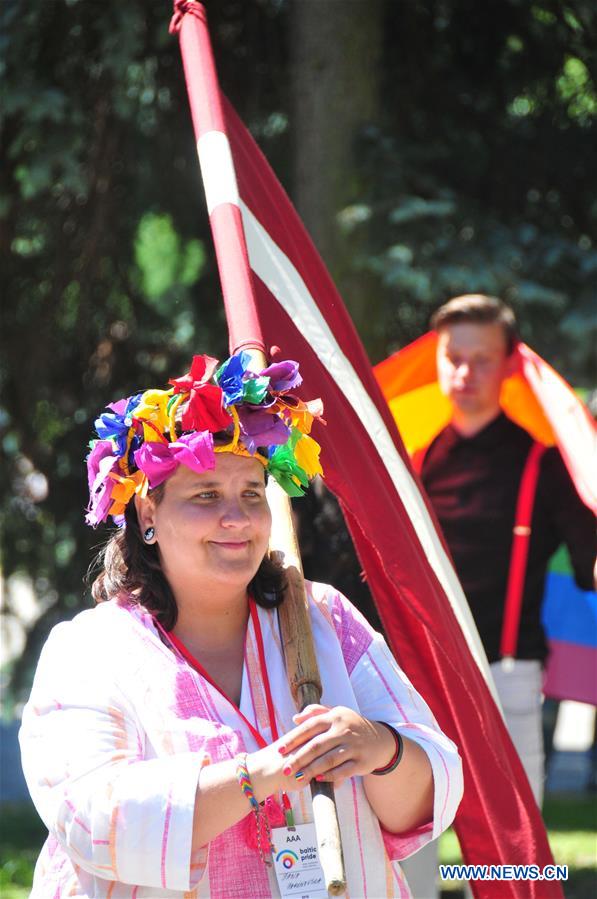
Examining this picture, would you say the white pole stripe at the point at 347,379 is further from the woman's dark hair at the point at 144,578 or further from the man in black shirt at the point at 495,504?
the man in black shirt at the point at 495,504

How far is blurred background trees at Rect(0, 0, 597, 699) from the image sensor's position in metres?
5.43

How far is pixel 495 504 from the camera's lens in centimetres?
412

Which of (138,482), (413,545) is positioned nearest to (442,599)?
(413,545)

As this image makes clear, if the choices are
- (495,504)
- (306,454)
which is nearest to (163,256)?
(495,504)

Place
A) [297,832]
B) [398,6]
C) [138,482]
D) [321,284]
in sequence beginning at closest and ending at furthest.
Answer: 1. [297,832]
2. [138,482]
3. [321,284]
4. [398,6]

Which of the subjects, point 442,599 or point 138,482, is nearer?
point 138,482

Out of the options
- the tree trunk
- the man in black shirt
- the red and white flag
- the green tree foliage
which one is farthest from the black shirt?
the tree trunk

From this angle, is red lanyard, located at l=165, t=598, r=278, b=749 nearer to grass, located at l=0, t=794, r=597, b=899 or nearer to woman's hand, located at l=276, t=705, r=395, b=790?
woman's hand, located at l=276, t=705, r=395, b=790

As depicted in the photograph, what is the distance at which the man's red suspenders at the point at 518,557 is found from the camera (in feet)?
13.2

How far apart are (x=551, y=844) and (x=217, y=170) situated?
4272mm

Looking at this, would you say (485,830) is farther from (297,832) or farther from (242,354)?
(242,354)

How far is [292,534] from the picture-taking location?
2.57 metres

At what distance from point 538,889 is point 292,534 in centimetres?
108

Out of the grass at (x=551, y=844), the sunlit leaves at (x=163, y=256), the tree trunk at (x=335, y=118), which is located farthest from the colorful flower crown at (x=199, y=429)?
the sunlit leaves at (x=163, y=256)
